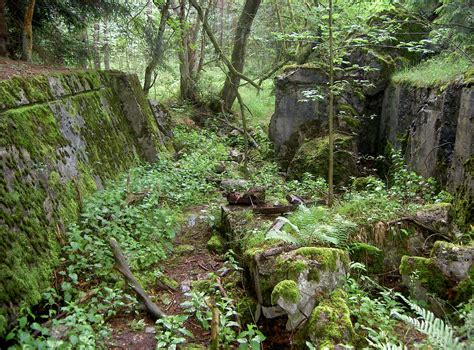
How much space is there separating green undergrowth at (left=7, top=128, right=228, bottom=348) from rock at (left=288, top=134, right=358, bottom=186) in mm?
2810

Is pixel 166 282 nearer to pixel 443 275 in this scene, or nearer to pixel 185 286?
pixel 185 286

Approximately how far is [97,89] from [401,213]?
5.63m

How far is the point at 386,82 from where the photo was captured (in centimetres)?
975

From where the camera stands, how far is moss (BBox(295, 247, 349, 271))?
388cm

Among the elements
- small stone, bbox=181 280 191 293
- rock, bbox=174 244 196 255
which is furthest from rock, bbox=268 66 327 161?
small stone, bbox=181 280 191 293

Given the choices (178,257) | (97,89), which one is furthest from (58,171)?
(97,89)

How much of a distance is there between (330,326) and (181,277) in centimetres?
209

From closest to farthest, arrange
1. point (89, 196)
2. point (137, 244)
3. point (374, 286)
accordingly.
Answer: point (374, 286)
point (137, 244)
point (89, 196)

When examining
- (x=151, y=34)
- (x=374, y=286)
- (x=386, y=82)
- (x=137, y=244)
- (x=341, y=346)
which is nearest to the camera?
(x=341, y=346)

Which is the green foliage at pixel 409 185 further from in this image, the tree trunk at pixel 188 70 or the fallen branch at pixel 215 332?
the tree trunk at pixel 188 70

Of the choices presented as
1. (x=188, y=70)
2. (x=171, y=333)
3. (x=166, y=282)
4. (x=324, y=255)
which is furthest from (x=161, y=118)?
(x=171, y=333)

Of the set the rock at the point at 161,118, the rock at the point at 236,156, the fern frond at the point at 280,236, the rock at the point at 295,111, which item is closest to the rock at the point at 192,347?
the fern frond at the point at 280,236

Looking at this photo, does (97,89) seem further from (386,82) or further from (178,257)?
(386,82)

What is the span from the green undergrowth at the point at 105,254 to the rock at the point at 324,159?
2.81 meters
